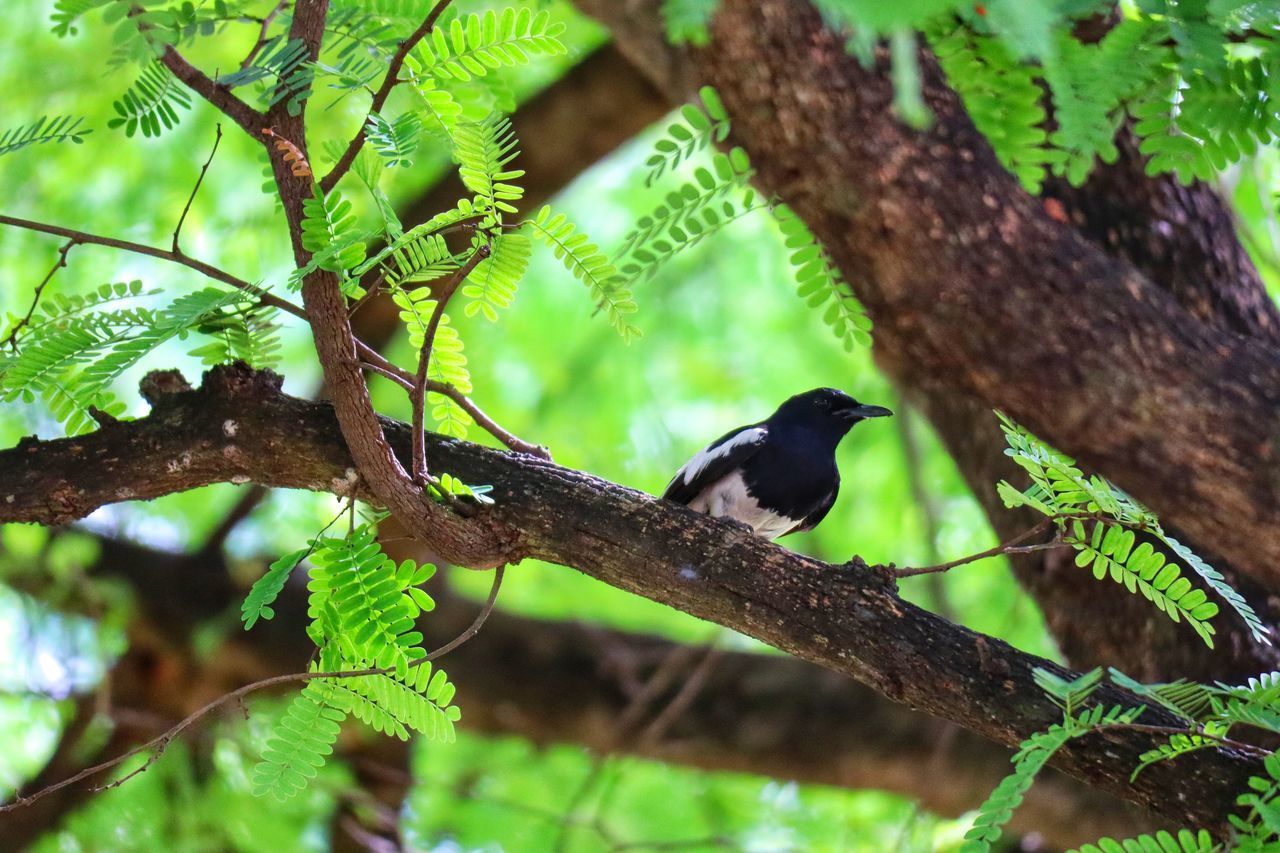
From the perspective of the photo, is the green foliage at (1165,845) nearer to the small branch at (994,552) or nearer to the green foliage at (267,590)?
the small branch at (994,552)

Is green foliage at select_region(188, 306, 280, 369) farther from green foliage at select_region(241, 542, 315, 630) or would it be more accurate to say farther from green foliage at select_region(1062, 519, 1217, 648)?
green foliage at select_region(1062, 519, 1217, 648)

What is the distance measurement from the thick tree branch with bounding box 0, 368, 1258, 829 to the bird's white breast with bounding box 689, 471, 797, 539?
1720mm

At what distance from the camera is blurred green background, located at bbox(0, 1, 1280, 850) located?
17.5ft

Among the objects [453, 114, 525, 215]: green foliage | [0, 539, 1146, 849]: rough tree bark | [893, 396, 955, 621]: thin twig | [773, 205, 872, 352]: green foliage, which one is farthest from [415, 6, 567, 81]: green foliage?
[0, 539, 1146, 849]: rough tree bark

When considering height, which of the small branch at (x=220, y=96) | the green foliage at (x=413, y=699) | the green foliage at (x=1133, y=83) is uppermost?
the small branch at (x=220, y=96)

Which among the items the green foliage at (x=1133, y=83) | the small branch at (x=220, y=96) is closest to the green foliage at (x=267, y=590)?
the small branch at (x=220, y=96)

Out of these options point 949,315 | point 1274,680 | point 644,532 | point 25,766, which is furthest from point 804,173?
point 25,766

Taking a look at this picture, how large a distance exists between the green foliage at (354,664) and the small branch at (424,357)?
0.20 metres

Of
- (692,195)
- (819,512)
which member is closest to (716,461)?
(819,512)

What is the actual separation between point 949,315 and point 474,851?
3178 millimetres

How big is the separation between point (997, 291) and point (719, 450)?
1.37 metres

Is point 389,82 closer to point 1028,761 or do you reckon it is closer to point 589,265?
point 589,265

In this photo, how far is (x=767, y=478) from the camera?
4508 millimetres

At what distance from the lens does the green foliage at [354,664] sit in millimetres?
2449
